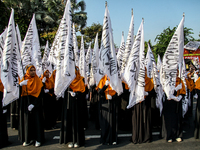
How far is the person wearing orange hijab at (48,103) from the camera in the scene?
256 inches

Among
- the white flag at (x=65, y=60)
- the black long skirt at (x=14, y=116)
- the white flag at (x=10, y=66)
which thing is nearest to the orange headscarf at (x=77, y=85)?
the white flag at (x=65, y=60)

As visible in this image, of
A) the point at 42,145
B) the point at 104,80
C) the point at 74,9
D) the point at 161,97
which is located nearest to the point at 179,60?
the point at 161,97

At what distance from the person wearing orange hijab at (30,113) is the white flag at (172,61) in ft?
11.4

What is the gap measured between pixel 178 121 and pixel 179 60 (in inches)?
68.2

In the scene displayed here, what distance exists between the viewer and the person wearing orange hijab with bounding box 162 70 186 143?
5.20 meters

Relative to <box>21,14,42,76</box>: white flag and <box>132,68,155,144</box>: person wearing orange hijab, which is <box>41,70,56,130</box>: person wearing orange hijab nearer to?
<box>21,14,42,76</box>: white flag

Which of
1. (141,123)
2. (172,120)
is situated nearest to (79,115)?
(141,123)

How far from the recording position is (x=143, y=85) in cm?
490

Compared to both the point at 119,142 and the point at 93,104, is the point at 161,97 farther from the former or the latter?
the point at 93,104

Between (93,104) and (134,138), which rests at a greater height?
(93,104)

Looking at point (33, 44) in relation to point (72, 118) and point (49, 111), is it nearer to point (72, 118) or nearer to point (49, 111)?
point (49, 111)

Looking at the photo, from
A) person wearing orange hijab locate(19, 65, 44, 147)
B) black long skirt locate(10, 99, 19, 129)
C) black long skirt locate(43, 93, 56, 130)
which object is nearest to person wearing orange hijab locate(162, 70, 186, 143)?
person wearing orange hijab locate(19, 65, 44, 147)

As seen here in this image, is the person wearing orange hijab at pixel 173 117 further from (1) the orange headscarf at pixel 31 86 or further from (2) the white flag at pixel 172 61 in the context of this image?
(1) the orange headscarf at pixel 31 86

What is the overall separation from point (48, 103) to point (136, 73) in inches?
137
